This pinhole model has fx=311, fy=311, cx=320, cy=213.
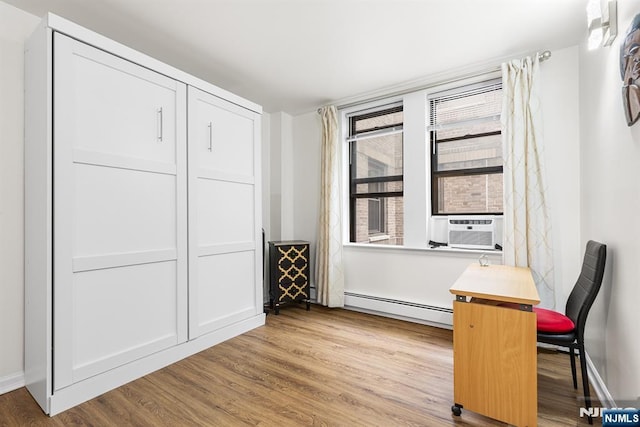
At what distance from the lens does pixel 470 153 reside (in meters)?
3.24

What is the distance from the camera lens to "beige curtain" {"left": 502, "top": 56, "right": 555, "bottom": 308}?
266cm

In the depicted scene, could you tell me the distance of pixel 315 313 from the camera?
12.3ft

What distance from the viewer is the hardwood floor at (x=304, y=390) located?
1787mm

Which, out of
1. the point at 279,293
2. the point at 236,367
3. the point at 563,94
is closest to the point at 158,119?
the point at 236,367

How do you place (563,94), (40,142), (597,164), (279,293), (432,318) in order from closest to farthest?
(40,142) < (597,164) < (563,94) < (432,318) < (279,293)

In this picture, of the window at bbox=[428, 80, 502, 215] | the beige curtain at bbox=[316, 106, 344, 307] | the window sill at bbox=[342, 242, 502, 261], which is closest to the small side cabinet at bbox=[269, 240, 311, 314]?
the beige curtain at bbox=[316, 106, 344, 307]

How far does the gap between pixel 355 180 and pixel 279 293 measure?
1721mm

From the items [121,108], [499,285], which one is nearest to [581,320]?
[499,285]

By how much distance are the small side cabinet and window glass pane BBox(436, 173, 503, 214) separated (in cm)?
170

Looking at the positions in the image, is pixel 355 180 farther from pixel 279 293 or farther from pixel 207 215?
pixel 207 215

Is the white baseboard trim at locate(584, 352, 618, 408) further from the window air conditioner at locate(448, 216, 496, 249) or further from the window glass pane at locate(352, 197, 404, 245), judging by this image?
the window glass pane at locate(352, 197, 404, 245)

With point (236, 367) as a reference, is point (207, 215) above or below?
above

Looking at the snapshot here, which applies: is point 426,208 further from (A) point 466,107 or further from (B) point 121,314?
(B) point 121,314

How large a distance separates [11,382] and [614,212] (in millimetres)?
3892
